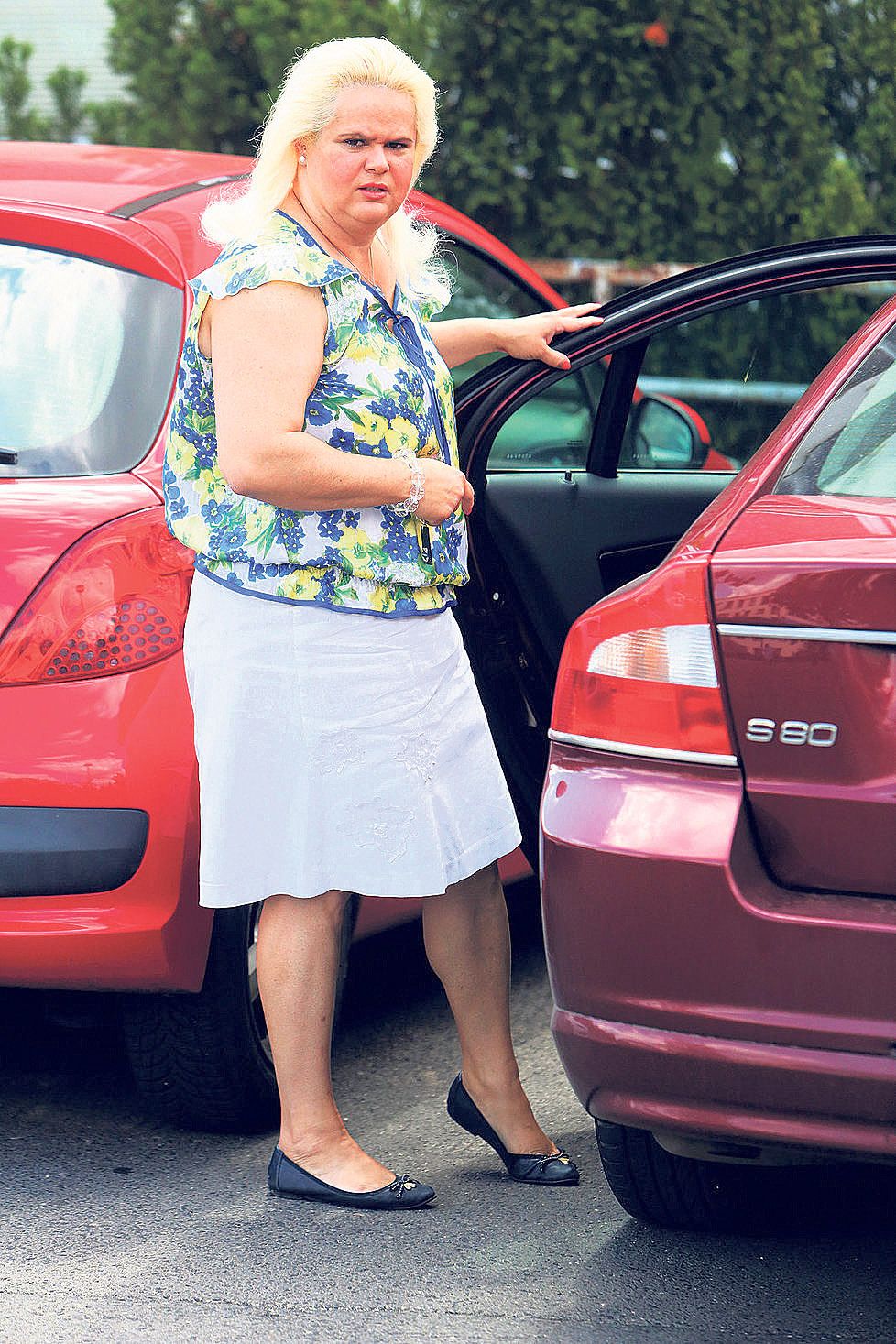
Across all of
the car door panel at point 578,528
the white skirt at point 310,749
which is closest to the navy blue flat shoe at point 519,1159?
the white skirt at point 310,749

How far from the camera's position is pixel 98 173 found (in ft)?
11.3

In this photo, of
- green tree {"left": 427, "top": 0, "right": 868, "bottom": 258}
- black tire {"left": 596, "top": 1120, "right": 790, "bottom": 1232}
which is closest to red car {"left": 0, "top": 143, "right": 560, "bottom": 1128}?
black tire {"left": 596, "top": 1120, "right": 790, "bottom": 1232}

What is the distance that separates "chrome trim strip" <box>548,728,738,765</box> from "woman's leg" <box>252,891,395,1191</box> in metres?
0.61

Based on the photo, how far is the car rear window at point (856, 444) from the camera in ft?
7.89

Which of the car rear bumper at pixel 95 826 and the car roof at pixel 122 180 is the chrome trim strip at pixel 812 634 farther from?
the car roof at pixel 122 180

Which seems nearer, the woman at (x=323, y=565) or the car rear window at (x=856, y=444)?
the car rear window at (x=856, y=444)

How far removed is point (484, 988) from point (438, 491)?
83 cm

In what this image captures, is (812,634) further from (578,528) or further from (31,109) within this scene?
(31,109)

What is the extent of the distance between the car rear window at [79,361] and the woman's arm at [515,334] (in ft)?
1.49

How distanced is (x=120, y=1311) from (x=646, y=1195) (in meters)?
0.76

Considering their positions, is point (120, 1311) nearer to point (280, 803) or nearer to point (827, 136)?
point (280, 803)

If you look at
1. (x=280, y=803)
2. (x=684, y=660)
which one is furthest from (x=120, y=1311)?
(x=684, y=660)

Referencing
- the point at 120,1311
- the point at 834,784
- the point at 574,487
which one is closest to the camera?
the point at 834,784

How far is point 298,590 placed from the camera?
8.90 feet
